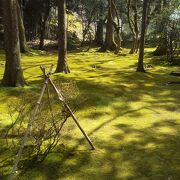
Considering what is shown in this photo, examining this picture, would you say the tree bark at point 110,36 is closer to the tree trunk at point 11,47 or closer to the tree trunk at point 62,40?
the tree trunk at point 62,40

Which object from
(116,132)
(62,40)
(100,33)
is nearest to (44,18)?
(100,33)

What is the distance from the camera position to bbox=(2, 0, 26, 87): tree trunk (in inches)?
609

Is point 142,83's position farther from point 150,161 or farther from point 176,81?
point 150,161

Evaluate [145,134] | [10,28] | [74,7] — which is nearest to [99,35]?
[74,7]

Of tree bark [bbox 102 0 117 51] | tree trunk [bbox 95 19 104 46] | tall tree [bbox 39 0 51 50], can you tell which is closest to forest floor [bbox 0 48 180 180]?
tall tree [bbox 39 0 51 50]

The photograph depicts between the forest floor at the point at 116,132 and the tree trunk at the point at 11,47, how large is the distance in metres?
0.51

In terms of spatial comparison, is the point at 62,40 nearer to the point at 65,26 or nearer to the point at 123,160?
the point at 65,26

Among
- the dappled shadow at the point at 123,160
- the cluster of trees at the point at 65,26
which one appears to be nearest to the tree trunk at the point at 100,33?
the cluster of trees at the point at 65,26

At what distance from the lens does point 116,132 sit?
12297mm

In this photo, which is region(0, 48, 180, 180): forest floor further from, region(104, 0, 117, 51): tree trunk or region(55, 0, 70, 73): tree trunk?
region(104, 0, 117, 51): tree trunk

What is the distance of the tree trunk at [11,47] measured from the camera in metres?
15.5

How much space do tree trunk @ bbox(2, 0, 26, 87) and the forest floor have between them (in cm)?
51

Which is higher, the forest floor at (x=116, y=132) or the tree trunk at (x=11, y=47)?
the tree trunk at (x=11, y=47)

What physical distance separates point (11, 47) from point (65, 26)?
507cm
